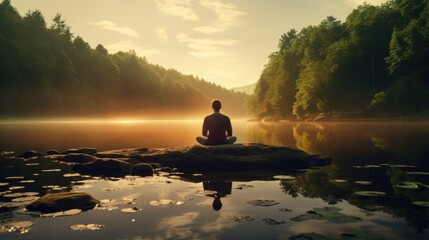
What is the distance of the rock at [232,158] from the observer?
→ 15.0 meters

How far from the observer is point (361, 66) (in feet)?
240

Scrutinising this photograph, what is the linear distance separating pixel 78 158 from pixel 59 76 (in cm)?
9544

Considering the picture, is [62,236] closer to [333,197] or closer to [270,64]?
[333,197]

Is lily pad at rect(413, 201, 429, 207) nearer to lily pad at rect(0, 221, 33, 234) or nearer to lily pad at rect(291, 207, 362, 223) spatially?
lily pad at rect(291, 207, 362, 223)

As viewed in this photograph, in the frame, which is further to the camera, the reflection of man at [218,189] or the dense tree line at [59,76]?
the dense tree line at [59,76]

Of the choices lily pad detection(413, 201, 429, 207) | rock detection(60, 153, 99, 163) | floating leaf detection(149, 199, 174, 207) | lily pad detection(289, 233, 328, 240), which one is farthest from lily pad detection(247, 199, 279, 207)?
rock detection(60, 153, 99, 163)

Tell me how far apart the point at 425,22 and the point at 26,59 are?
9231 centimetres

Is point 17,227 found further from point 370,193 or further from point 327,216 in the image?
point 370,193

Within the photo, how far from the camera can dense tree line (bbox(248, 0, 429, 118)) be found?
194 feet

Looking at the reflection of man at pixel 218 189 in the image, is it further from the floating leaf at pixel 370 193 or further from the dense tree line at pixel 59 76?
the dense tree line at pixel 59 76

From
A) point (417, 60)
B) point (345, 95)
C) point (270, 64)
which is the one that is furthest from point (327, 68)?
point (270, 64)

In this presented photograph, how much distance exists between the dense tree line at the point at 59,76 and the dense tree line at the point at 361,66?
56.8 m

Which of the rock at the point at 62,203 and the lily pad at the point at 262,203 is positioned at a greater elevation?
the rock at the point at 62,203

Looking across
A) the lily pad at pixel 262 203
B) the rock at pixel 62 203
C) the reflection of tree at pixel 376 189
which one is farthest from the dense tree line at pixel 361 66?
the rock at pixel 62 203
